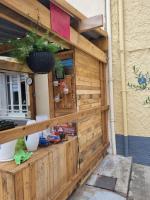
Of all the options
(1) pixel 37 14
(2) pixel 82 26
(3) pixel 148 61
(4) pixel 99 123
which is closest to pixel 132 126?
(4) pixel 99 123

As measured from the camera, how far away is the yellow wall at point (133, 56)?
4184mm

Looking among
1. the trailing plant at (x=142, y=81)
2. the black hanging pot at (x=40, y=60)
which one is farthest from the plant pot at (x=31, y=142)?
the trailing plant at (x=142, y=81)

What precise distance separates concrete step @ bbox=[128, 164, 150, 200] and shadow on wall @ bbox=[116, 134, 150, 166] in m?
0.19

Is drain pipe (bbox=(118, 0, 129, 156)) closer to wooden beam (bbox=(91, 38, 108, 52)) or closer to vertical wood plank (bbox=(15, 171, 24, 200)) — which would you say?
wooden beam (bbox=(91, 38, 108, 52))

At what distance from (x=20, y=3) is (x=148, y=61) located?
313 cm

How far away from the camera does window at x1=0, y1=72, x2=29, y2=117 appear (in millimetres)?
4828

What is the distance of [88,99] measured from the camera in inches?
143

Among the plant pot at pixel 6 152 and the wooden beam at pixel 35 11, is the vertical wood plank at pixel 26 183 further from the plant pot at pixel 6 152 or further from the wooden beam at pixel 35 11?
the wooden beam at pixel 35 11

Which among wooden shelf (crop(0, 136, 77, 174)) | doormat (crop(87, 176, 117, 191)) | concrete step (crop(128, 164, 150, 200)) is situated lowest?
concrete step (crop(128, 164, 150, 200))

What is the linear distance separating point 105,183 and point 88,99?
144 centimetres

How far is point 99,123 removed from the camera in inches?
168

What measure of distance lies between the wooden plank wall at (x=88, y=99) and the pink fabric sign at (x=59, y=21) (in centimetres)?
65

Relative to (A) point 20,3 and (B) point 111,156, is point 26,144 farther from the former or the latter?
(B) point 111,156

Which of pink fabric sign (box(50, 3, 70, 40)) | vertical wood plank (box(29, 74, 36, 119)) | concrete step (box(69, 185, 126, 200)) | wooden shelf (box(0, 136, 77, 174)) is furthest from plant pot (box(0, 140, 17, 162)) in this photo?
vertical wood plank (box(29, 74, 36, 119))
